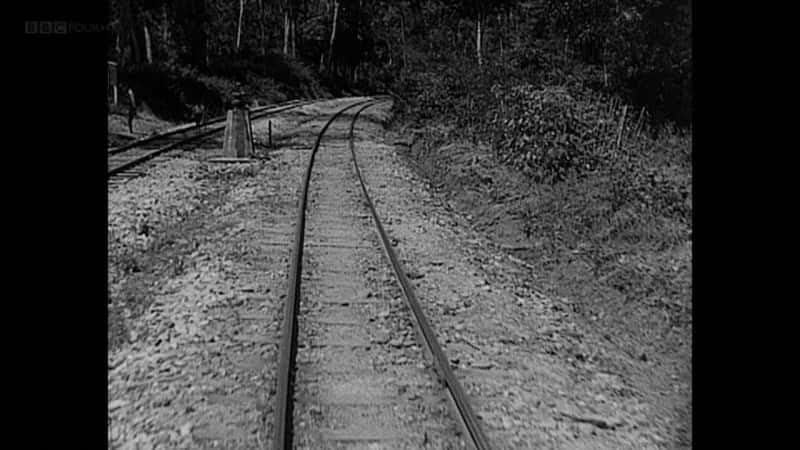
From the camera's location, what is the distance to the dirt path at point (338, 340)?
16.7 feet

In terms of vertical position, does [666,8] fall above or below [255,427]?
above

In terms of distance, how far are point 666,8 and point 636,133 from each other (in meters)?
3.02

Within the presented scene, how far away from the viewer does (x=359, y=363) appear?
6078 mm

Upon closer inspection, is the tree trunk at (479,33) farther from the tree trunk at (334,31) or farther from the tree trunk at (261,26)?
the tree trunk at (261,26)

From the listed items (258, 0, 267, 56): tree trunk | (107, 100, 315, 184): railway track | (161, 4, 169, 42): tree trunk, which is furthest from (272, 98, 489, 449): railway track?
(258, 0, 267, 56): tree trunk

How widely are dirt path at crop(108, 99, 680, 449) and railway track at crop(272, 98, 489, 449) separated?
0.02 meters

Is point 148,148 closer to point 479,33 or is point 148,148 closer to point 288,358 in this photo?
point 288,358

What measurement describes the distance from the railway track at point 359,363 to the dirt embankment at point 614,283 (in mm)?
1499

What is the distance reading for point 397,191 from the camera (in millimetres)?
14539

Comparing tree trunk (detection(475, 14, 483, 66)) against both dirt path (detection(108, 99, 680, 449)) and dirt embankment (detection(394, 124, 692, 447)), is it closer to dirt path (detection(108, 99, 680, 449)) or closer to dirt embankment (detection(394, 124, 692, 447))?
dirt embankment (detection(394, 124, 692, 447))

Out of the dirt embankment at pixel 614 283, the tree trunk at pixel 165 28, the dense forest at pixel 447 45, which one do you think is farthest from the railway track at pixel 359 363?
the tree trunk at pixel 165 28

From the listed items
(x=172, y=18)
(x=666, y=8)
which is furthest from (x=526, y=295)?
(x=172, y=18)

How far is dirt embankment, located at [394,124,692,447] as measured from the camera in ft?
21.4
